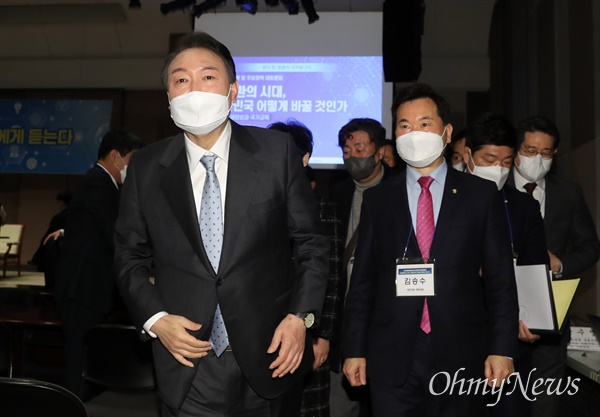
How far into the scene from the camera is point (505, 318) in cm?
174

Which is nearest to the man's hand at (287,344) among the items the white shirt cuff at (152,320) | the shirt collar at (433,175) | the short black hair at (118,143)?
the white shirt cuff at (152,320)

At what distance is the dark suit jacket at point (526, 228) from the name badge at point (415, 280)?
0.67 meters

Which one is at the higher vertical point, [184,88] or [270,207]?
[184,88]

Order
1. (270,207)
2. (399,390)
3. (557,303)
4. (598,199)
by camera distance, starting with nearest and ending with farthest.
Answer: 1. (270,207)
2. (399,390)
3. (557,303)
4. (598,199)

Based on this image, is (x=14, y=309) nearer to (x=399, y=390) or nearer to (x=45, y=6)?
(x=399, y=390)

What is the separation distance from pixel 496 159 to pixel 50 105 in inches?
374

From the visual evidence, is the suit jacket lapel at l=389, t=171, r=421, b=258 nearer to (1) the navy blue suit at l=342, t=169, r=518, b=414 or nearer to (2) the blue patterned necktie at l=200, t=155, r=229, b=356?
(1) the navy blue suit at l=342, t=169, r=518, b=414

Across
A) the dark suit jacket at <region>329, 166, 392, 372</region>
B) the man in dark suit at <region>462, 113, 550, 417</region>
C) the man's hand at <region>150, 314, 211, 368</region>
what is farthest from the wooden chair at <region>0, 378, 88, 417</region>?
the man in dark suit at <region>462, 113, 550, 417</region>

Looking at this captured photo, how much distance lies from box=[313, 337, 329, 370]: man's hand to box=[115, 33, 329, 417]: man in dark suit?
661mm

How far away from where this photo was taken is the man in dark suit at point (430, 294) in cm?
173

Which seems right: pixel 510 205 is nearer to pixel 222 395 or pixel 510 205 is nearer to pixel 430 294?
pixel 430 294

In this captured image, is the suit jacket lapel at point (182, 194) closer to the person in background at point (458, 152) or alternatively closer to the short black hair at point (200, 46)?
the short black hair at point (200, 46)

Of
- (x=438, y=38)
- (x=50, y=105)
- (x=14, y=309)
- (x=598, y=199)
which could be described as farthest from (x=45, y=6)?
(x=598, y=199)

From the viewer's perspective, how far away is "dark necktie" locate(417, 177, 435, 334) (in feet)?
5.87
